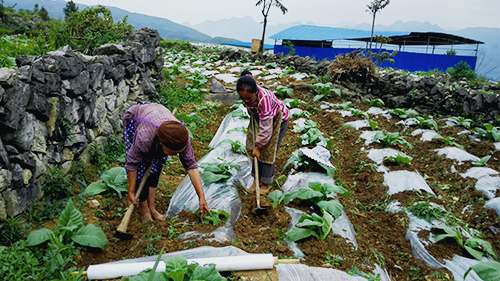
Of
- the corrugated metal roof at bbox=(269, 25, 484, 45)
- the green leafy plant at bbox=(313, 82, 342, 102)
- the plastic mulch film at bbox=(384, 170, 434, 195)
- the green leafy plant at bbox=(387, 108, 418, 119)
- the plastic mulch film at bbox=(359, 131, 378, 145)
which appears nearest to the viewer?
the plastic mulch film at bbox=(384, 170, 434, 195)

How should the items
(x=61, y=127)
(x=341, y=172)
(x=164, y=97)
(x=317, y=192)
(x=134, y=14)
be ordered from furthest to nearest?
1. (x=134, y=14)
2. (x=164, y=97)
3. (x=341, y=172)
4. (x=61, y=127)
5. (x=317, y=192)

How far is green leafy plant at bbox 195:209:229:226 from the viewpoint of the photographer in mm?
3072

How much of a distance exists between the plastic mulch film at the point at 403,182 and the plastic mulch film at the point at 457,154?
151 centimetres

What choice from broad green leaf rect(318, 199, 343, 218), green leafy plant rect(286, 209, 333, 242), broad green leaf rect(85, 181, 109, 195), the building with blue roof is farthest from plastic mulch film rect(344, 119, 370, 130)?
the building with blue roof

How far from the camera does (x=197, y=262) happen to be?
235 centimetres

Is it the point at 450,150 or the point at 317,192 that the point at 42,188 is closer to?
the point at 317,192

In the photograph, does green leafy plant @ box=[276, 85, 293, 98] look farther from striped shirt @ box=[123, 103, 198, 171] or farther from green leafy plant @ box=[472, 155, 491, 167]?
striped shirt @ box=[123, 103, 198, 171]

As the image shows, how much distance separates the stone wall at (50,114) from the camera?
2945mm

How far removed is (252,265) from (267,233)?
2.39 ft

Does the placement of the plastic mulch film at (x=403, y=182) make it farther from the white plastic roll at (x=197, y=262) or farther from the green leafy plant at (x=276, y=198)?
the white plastic roll at (x=197, y=262)

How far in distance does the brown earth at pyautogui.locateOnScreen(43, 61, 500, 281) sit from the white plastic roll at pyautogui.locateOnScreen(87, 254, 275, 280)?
1.11ft

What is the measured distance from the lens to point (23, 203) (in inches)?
122

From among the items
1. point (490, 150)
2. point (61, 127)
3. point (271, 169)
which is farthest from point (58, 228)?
point (490, 150)

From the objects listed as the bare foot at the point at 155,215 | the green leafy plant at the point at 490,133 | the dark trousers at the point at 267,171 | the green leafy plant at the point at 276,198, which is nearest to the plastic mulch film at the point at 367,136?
the green leafy plant at the point at 490,133
